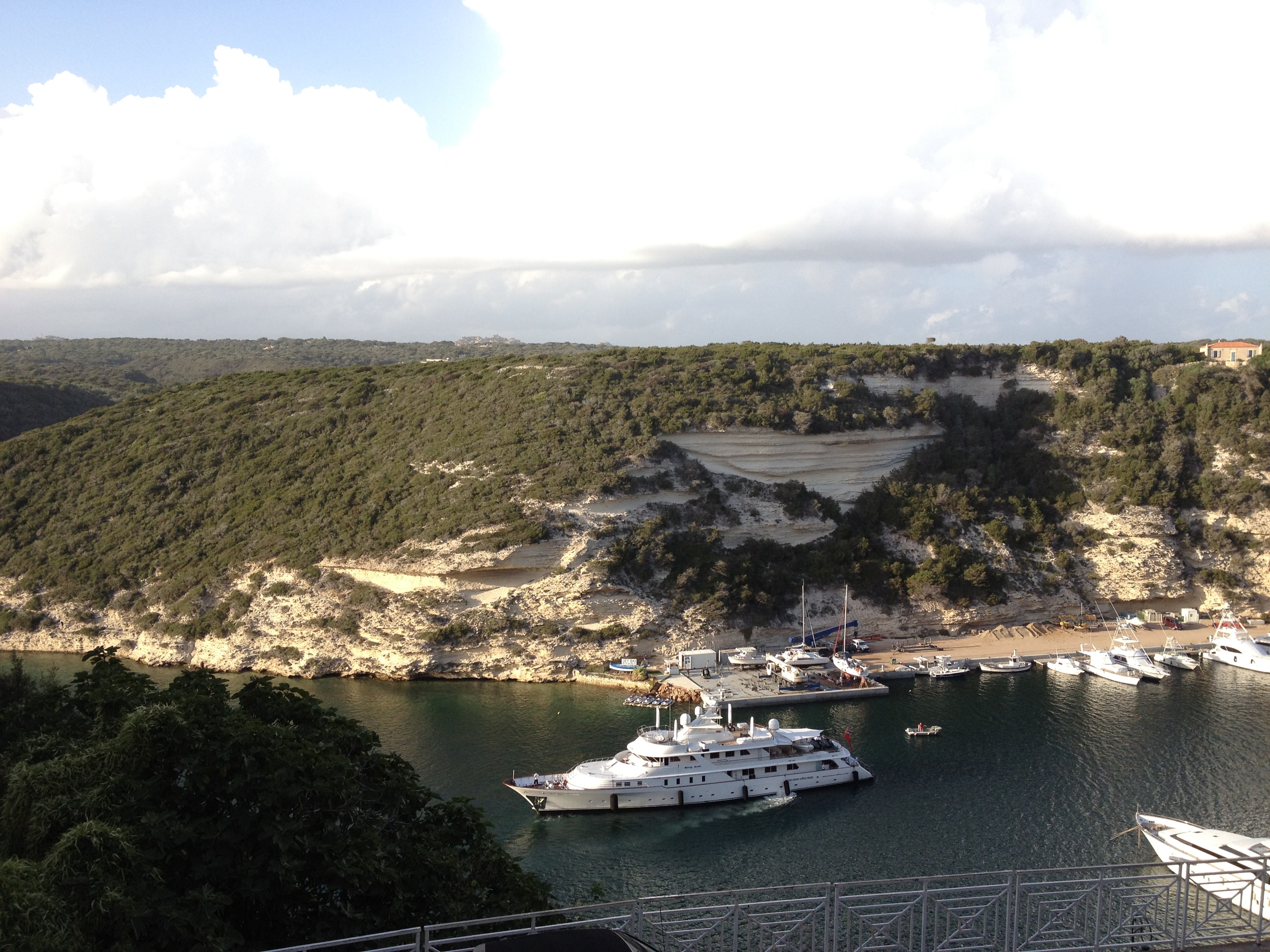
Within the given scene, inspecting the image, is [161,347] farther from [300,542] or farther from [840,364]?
[840,364]

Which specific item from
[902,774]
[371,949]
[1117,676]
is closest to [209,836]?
[371,949]

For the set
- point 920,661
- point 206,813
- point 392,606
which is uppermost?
point 206,813

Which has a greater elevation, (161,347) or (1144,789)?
(161,347)

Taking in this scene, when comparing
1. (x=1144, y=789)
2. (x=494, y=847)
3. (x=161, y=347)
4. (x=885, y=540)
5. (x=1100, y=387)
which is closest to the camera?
(x=494, y=847)

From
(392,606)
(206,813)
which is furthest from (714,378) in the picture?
(206,813)

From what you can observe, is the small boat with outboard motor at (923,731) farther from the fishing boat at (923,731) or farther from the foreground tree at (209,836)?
the foreground tree at (209,836)

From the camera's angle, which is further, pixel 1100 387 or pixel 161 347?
pixel 161 347

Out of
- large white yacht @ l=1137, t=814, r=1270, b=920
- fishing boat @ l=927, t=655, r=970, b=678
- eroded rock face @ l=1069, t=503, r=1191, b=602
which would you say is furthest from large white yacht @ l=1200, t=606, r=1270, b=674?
large white yacht @ l=1137, t=814, r=1270, b=920
